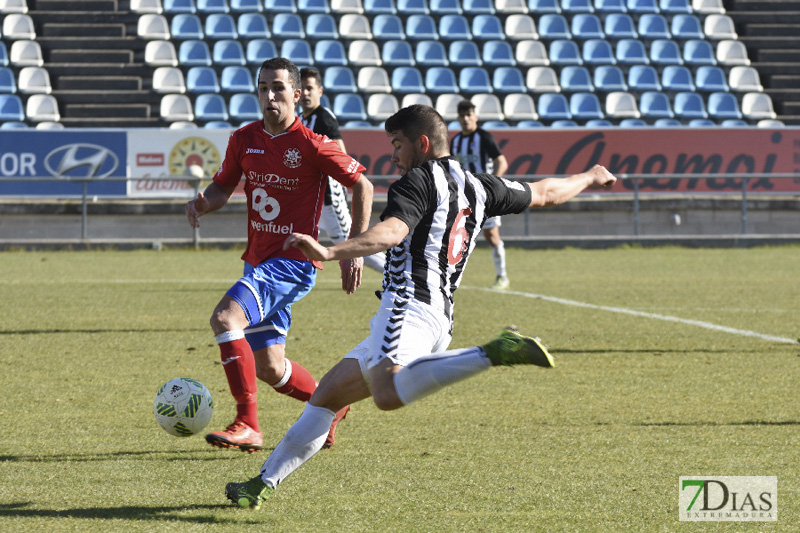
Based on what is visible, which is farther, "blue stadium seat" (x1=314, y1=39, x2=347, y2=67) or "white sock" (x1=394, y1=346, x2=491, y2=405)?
"blue stadium seat" (x1=314, y1=39, x2=347, y2=67)

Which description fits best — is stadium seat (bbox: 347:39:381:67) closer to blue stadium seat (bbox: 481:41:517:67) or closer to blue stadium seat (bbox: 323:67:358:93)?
blue stadium seat (bbox: 323:67:358:93)

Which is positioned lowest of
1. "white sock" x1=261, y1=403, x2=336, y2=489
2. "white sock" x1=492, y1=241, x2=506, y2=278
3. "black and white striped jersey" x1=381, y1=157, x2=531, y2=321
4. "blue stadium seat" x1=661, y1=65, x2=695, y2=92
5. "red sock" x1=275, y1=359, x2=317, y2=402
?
"white sock" x1=261, y1=403, x2=336, y2=489

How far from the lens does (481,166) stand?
13.0m

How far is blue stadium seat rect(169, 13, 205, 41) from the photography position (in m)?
23.7

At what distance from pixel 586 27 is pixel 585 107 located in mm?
3057

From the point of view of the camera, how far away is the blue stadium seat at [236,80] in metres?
22.6

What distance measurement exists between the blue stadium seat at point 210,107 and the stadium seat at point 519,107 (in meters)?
6.00

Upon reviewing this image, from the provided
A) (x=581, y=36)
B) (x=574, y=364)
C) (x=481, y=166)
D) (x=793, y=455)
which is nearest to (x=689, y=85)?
(x=581, y=36)

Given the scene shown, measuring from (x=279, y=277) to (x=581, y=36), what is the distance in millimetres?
21346

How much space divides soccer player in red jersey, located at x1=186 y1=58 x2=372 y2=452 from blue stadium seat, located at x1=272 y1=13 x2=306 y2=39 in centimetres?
1924

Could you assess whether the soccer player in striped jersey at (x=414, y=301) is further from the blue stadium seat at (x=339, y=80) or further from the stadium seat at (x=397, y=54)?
the stadium seat at (x=397, y=54)

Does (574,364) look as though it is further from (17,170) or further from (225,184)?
(17,170)

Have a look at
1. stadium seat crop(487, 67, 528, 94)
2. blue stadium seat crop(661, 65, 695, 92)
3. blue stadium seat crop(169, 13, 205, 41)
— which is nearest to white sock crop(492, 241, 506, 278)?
stadium seat crop(487, 67, 528, 94)

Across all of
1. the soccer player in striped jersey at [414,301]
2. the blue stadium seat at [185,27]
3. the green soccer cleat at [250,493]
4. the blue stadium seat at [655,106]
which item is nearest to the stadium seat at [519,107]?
the blue stadium seat at [655,106]
